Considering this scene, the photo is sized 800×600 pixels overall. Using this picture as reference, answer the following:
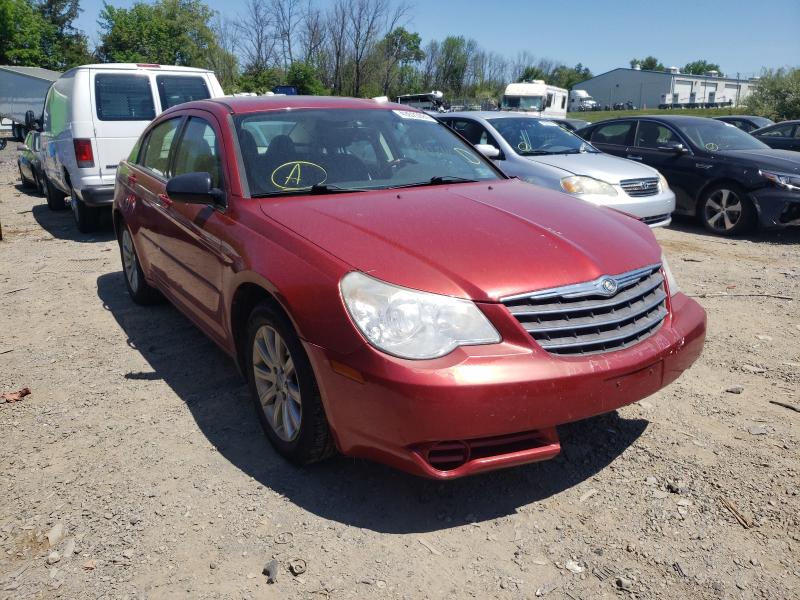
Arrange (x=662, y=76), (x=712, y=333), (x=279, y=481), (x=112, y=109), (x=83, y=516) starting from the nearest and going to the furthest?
(x=83, y=516) < (x=279, y=481) < (x=712, y=333) < (x=112, y=109) < (x=662, y=76)

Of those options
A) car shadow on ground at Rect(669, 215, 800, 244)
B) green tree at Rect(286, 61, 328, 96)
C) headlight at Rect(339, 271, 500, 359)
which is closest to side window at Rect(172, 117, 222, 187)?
headlight at Rect(339, 271, 500, 359)

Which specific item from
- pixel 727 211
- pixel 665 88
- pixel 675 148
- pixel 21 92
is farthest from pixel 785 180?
pixel 665 88

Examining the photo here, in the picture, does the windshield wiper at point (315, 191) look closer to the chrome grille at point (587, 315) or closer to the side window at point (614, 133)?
the chrome grille at point (587, 315)

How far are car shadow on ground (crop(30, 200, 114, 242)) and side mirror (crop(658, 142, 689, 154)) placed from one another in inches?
307

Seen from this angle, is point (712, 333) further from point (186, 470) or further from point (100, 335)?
point (100, 335)

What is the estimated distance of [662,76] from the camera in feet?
274

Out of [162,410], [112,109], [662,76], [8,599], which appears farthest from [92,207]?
[662,76]

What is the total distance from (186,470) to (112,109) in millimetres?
6659

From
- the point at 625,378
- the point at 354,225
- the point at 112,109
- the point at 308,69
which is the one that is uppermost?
the point at 308,69

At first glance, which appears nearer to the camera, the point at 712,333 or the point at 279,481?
the point at 279,481

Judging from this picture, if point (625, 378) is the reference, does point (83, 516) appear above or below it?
below

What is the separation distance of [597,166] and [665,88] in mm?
84963

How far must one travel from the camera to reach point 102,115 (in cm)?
828

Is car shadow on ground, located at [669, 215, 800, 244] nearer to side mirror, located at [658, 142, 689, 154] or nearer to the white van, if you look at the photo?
side mirror, located at [658, 142, 689, 154]
